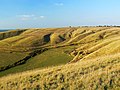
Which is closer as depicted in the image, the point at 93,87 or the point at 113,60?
the point at 93,87

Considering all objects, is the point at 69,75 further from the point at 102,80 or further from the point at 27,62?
the point at 27,62

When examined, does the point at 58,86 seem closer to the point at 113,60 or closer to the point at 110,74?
the point at 110,74

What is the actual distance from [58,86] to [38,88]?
165 cm

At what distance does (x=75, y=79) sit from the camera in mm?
20906

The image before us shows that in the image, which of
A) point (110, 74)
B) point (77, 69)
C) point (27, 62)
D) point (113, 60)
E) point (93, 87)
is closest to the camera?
point (93, 87)

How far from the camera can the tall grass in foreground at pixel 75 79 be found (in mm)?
19484

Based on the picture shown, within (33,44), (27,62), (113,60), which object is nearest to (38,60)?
(27,62)

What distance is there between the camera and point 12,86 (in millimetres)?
21484

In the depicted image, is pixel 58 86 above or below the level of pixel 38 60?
above

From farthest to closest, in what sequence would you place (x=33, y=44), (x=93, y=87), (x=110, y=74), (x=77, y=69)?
(x=33, y=44) → (x=77, y=69) → (x=110, y=74) → (x=93, y=87)

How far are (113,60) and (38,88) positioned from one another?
29.8 ft

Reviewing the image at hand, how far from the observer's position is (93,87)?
19047mm

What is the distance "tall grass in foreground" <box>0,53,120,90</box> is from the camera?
19484 millimetres

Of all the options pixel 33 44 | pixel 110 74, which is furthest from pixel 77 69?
pixel 33 44
